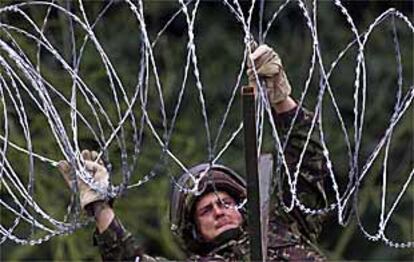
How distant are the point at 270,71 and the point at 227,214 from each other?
16.5 inches

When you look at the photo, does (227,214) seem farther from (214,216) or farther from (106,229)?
(106,229)

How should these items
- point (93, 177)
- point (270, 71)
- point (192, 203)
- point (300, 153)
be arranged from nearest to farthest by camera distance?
point (270, 71) < point (93, 177) < point (300, 153) < point (192, 203)

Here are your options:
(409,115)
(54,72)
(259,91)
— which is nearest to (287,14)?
(409,115)

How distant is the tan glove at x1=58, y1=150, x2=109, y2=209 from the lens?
2609mm

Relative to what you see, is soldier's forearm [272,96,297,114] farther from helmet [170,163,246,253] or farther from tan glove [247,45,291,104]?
helmet [170,163,246,253]

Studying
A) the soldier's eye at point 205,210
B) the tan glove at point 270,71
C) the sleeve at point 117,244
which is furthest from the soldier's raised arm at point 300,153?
the sleeve at point 117,244

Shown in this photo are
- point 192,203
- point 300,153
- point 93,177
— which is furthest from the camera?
point 192,203

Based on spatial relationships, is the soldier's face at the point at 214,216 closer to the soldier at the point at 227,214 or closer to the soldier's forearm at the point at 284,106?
the soldier at the point at 227,214

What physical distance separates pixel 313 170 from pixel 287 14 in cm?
243

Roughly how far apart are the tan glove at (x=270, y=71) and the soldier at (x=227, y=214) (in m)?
0.03

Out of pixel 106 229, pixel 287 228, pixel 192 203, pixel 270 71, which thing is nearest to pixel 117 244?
pixel 106 229

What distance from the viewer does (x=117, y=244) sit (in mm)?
2744

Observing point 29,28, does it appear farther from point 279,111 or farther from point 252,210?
point 252,210

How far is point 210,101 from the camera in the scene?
513 cm
